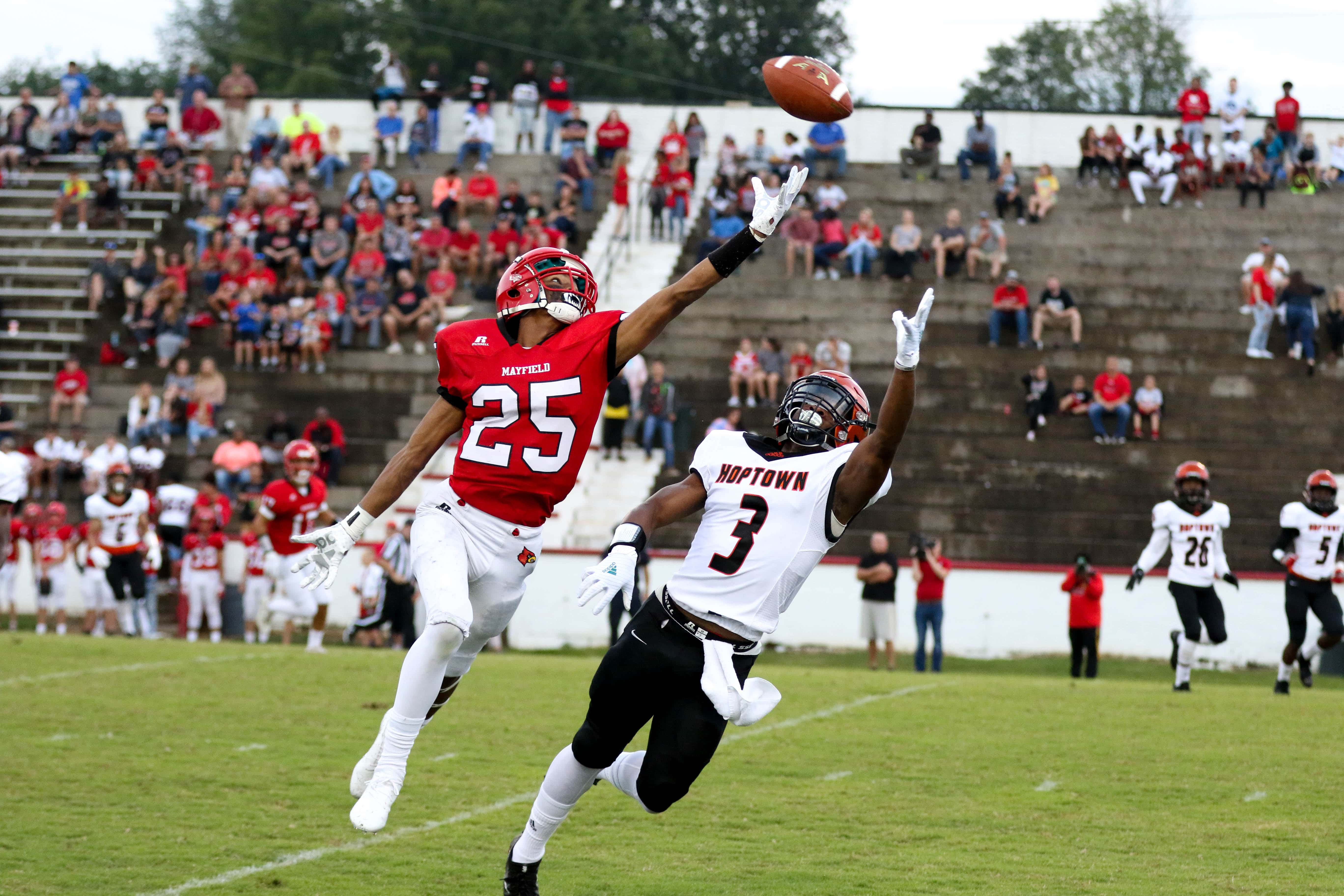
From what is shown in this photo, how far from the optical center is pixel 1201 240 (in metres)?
27.2

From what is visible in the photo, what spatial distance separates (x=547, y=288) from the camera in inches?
262

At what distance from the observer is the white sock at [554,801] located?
6.26m

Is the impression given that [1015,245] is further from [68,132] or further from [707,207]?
[68,132]

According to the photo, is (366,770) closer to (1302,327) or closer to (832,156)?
(1302,327)

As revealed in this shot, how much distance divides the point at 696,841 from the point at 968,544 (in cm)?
1382

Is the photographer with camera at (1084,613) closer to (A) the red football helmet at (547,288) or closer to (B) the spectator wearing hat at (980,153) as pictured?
(A) the red football helmet at (547,288)

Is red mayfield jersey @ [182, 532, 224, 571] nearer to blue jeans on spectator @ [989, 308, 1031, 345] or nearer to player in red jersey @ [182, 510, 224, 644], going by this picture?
player in red jersey @ [182, 510, 224, 644]

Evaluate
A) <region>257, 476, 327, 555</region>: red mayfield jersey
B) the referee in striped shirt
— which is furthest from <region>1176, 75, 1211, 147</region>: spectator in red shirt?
<region>257, 476, 327, 555</region>: red mayfield jersey

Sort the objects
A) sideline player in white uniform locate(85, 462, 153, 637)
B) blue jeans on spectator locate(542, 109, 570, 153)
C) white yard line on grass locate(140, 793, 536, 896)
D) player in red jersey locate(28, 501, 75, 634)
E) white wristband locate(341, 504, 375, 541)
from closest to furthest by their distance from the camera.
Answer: white yard line on grass locate(140, 793, 536, 896) → white wristband locate(341, 504, 375, 541) → sideline player in white uniform locate(85, 462, 153, 637) → player in red jersey locate(28, 501, 75, 634) → blue jeans on spectator locate(542, 109, 570, 153)

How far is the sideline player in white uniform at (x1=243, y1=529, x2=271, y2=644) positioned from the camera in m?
19.2

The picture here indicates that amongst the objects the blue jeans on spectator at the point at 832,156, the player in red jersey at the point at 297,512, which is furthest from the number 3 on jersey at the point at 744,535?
the blue jeans on spectator at the point at 832,156

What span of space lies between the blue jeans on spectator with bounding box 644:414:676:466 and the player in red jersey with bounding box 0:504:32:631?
26.4 feet

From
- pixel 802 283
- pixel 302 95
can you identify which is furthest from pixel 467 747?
pixel 302 95

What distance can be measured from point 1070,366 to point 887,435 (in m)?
19.2
